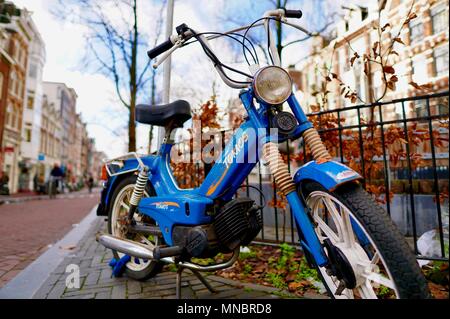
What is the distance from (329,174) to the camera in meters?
1.29

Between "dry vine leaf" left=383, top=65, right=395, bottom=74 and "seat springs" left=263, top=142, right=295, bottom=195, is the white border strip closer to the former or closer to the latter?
"seat springs" left=263, top=142, right=295, bottom=195

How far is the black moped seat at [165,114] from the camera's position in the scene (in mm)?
2242

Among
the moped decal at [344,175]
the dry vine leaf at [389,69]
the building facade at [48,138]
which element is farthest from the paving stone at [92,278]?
the building facade at [48,138]

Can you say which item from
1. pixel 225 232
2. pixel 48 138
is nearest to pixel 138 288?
pixel 225 232

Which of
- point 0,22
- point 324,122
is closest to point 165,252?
point 324,122

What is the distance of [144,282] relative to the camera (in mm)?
2508

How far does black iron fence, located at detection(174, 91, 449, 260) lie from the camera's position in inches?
94.8

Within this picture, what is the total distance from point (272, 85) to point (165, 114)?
3.27ft

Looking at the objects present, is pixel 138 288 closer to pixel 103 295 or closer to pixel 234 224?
pixel 103 295

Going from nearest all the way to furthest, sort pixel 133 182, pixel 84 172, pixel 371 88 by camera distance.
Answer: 1. pixel 133 182
2. pixel 371 88
3. pixel 84 172

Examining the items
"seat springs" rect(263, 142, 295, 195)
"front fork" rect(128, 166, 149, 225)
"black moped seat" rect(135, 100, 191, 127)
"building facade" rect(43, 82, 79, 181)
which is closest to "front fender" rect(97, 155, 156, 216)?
"front fork" rect(128, 166, 149, 225)

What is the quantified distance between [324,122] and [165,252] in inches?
80.6

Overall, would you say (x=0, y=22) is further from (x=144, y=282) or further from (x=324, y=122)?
(x=324, y=122)

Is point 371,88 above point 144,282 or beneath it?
above
